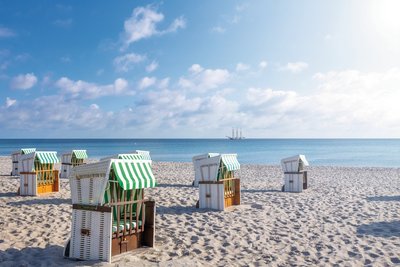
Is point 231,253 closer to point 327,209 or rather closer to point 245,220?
point 245,220

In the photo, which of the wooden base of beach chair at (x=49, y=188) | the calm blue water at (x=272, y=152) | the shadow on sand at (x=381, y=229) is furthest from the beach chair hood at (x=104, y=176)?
the calm blue water at (x=272, y=152)

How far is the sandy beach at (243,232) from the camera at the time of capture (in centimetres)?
609

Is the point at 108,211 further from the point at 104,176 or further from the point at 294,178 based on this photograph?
the point at 294,178

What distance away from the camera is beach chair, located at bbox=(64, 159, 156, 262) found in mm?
5766

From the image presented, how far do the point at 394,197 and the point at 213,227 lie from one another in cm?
807

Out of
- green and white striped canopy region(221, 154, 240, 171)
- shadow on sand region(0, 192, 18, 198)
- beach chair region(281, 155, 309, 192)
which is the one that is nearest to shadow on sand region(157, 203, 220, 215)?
green and white striped canopy region(221, 154, 240, 171)

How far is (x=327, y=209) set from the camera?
1051cm

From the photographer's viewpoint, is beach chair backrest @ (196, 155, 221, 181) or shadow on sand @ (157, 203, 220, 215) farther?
beach chair backrest @ (196, 155, 221, 181)

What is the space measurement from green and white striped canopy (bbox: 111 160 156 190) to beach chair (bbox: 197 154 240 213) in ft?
13.6

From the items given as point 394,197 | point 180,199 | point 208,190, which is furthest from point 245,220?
point 394,197

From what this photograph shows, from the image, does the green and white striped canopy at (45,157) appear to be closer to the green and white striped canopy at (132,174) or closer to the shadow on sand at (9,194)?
the shadow on sand at (9,194)

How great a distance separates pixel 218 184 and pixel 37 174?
6.60 m

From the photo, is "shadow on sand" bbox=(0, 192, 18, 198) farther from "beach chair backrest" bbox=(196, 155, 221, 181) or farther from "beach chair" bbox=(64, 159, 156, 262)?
"beach chair" bbox=(64, 159, 156, 262)

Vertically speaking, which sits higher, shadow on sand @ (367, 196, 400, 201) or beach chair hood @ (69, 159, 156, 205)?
beach chair hood @ (69, 159, 156, 205)
